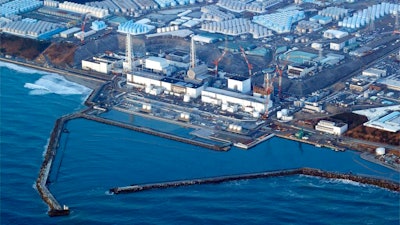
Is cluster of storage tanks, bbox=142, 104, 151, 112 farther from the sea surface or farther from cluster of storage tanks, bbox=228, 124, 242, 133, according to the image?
cluster of storage tanks, bbox=228, 124, 242, 133

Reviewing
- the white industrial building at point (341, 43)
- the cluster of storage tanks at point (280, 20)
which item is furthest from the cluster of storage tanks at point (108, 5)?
the white industrial building at point (341, 43)

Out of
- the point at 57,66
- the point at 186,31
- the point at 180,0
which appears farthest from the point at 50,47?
the point at 180,0

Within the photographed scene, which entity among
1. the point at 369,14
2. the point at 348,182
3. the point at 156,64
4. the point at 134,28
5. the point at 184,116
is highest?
the point at 369,14

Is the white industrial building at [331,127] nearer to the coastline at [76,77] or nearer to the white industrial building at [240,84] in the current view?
the white industrial building at [240,84]

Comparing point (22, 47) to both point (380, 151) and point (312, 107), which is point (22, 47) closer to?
point (312, 107)

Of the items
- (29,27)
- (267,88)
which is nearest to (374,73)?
(267,88)

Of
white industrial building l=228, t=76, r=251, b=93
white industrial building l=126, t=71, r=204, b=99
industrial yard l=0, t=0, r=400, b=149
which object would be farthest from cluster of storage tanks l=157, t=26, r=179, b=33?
white industrial building l=228, t=76, r=251, b=93
